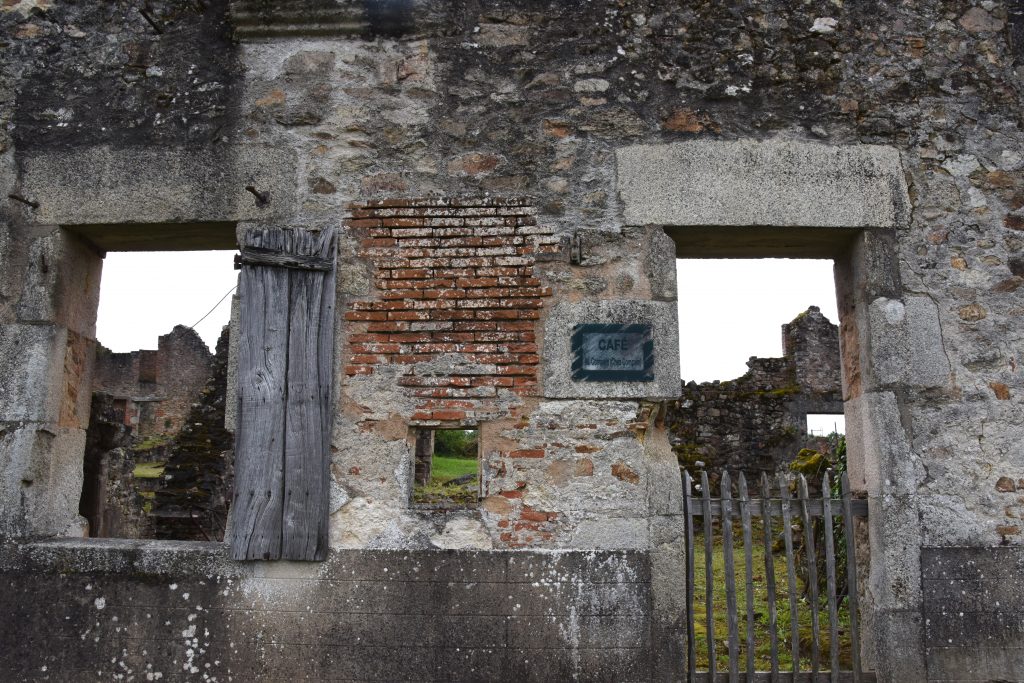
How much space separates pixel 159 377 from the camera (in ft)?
83.4

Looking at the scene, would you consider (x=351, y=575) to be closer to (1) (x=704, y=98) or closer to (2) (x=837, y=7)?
(1) (x=704, y=98)

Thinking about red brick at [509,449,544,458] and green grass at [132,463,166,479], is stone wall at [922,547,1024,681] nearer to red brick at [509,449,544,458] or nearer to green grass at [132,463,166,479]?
red brick at [509,449,544,458]

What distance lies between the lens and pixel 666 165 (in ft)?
14.1

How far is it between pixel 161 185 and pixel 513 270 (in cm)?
208

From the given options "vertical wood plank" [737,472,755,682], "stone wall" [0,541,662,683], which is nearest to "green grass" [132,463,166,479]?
"stone wall" [0,541,662,683]

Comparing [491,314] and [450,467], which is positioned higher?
[491,314]

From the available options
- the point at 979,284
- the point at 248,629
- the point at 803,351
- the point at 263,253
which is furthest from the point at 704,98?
A: the point at 803,351

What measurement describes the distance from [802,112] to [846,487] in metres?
2.12

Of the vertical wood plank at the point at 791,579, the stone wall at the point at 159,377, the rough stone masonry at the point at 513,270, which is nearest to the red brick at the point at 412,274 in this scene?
the rough stone masonry at the point at 513,270

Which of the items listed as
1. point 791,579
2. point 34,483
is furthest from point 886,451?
point 34,483

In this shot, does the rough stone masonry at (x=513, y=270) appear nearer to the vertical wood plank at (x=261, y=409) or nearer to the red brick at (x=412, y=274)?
the red brick at (x=412, y=274)

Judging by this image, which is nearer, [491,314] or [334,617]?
[334,617]

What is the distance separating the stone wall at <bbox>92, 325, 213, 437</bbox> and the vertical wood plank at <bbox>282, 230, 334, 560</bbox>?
2253cm

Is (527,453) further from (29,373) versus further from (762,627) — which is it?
(762,627)
